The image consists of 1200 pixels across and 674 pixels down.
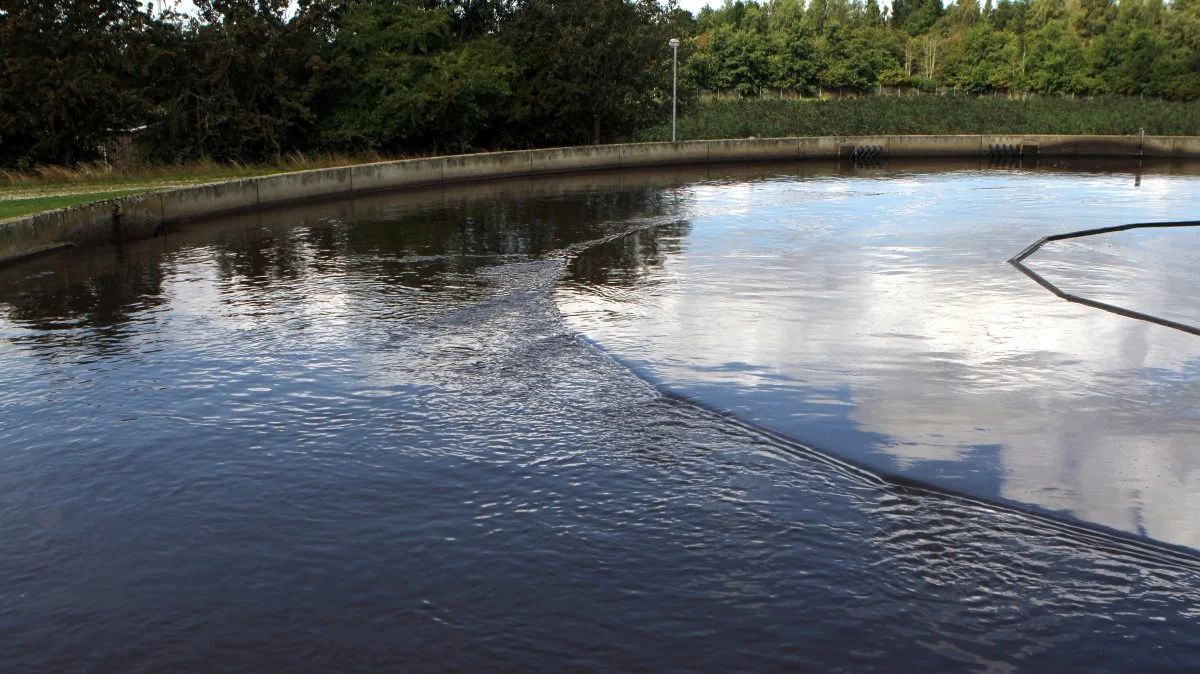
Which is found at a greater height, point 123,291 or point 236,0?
point 236,0

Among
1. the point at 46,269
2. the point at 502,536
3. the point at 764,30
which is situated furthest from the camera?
the point at 764,30

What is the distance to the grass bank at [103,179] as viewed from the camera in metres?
24.7

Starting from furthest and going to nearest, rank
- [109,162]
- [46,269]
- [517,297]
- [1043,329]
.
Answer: [109,162]
[46,269]
[517,297]
[1043,329]

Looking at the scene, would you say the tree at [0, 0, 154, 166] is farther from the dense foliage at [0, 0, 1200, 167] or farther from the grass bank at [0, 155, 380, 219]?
the grass bank at [0, 155, 380, 219]

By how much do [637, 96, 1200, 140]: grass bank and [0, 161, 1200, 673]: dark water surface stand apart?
107 feet

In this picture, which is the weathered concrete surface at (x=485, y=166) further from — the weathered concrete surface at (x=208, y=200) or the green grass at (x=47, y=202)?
the green grass at (x=47, y=202)

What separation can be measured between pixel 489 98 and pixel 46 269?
2254 centimetres

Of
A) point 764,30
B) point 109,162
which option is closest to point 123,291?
point 109,162

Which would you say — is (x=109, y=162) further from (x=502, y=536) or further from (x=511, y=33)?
(x=502, y=536)

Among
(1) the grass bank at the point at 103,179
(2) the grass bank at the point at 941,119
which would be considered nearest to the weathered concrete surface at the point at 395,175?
(1) the grass bank at the point at 103,179

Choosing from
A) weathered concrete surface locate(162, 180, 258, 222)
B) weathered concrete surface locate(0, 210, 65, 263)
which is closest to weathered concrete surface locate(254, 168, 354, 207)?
weathered concrete surface locate(162, 180, 258, 222)

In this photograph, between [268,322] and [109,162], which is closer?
[268,322]

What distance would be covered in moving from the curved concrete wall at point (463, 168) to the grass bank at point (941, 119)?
5.75m

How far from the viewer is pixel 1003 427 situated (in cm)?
985
